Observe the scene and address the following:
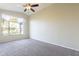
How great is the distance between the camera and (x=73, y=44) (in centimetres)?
451

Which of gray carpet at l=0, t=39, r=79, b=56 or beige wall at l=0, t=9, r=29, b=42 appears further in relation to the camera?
beige wall at l=0, t=9, r=29, b=42

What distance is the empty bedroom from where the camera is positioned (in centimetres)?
428

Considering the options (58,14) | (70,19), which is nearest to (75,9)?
(70,19)

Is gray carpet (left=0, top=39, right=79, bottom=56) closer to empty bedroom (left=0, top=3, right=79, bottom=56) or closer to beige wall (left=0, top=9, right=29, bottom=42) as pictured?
empty bedroom (left=0, top=3, right=79, bottom=56)

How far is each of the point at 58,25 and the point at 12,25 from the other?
3.17 m

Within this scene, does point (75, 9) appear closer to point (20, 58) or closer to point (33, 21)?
point (33, 21)

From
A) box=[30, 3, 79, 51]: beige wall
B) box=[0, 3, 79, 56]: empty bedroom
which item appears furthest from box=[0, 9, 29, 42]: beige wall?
box=[30, 3, 79, 51]: beige wall

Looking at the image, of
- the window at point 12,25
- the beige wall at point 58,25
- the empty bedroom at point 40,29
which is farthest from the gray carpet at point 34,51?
the window at point 12,25

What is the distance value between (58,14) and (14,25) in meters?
3.16

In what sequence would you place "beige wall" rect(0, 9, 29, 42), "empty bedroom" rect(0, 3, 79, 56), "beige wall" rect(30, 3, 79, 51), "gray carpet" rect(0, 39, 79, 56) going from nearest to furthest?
"gray carpet" rect(0, 39, 79, 56)
"empty bedroom" rect(0, 3, 79, 56)
"beige wall" rect(30, 3, 79, 51)
"beige wall" rect(0, 9, 29, 42)

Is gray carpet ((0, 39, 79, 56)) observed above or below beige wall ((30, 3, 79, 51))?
below

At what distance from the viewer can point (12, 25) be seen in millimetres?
6465

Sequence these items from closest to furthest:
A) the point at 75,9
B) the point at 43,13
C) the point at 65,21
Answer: the point at 75,9 → the point at 65,21 → the point at 43,13

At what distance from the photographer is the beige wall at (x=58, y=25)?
14.5 feet
